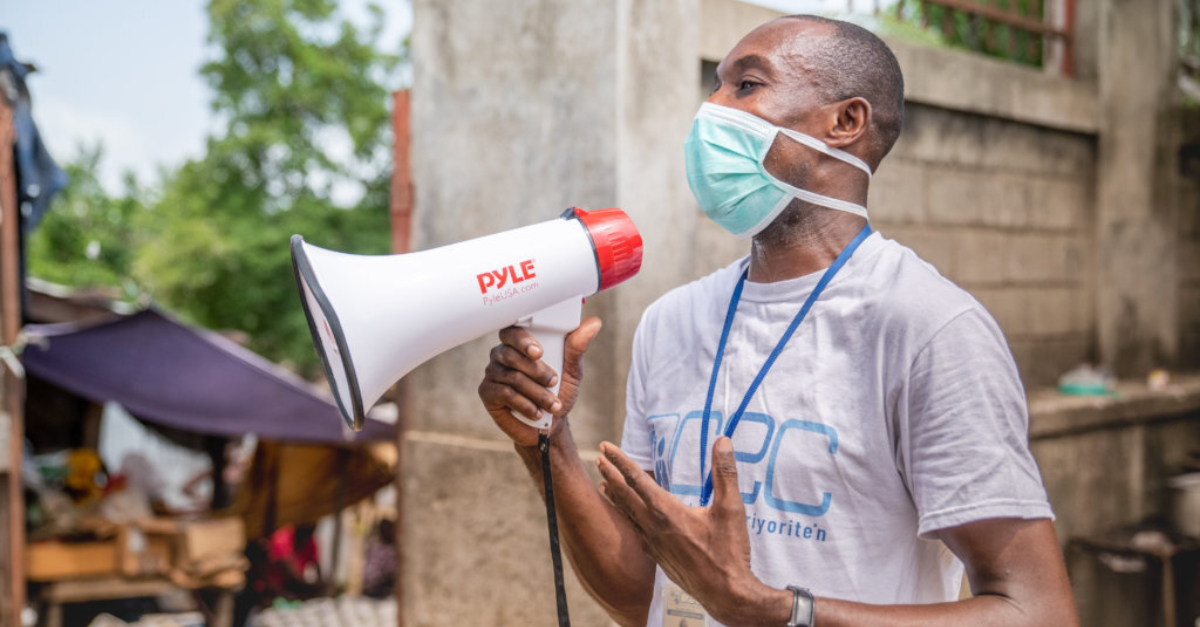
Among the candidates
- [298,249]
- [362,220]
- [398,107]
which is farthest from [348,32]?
[298,249]

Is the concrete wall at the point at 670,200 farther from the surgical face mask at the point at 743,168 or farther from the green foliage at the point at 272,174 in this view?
the green foliage at the point at 272,174


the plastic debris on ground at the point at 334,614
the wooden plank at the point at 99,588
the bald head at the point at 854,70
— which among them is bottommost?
the plastic debris on ground at the point at 334,614

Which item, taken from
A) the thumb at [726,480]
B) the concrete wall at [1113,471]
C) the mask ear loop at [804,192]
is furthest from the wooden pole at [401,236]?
the thumb at [726,480]

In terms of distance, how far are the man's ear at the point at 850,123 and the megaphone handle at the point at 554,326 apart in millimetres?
511

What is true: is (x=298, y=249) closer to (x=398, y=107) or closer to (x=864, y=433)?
(x=864, y=433)

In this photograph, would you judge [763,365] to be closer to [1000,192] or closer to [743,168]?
[743,168]

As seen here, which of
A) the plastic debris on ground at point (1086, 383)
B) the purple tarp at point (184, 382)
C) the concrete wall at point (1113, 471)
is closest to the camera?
the concrete wall at point (1113, 471)

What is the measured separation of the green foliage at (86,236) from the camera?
30.9m

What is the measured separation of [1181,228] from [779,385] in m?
5.56

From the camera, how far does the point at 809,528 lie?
1.39m

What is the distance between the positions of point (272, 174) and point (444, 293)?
80.3ft

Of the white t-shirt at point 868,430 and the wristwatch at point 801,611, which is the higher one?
the white t-shirt at point 868,430

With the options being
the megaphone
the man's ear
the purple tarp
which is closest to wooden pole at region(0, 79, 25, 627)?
the purple tarp

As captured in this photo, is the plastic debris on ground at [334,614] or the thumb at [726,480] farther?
the plastic debris on ground at [334,614]
